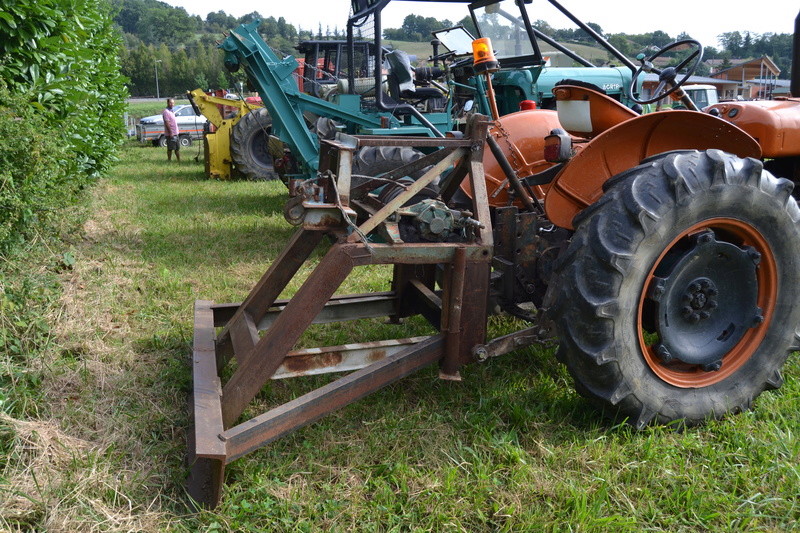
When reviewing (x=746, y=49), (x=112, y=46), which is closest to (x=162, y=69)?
(x=746, y=49)

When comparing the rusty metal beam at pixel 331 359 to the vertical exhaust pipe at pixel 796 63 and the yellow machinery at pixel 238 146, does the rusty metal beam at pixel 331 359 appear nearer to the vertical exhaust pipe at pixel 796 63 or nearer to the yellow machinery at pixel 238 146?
the vertical exhaust pipe at pixel 796 63

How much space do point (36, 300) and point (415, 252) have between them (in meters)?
2.46

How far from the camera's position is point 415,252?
2811 mm

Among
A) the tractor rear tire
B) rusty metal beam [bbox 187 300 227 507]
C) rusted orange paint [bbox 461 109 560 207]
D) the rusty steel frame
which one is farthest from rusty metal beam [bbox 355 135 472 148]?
the tractor rear tire

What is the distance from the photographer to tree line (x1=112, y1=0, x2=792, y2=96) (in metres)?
8.25

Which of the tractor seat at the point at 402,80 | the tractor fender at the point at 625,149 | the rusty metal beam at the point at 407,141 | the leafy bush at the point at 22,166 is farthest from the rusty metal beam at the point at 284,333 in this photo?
the tractor seat at the point at 402,80

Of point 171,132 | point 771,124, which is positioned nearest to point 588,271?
point 771,124

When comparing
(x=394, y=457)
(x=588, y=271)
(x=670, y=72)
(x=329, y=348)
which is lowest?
(x=394, y=457)

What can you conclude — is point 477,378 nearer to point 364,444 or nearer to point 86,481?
point 364,444

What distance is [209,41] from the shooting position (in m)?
104

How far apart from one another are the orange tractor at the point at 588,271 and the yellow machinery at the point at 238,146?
9.02 metres

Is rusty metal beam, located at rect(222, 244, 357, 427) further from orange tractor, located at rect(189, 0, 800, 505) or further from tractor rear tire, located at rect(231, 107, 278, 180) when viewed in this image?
tractor rear tire, located at rect(231, 107, 278, 180)

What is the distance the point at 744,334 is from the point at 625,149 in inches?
39.6

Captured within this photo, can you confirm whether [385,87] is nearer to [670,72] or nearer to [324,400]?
[670,72]
